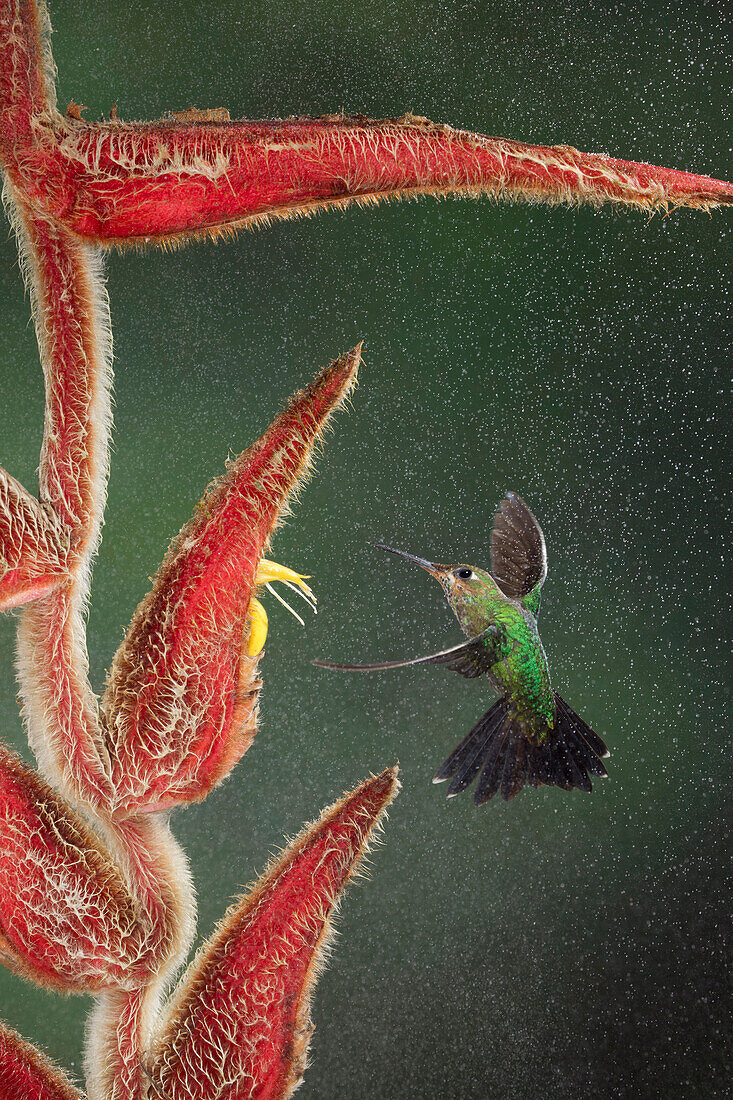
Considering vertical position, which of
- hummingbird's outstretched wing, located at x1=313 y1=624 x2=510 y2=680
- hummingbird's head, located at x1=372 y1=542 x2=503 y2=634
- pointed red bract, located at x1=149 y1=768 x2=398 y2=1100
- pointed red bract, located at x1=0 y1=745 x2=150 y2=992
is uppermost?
hummingbird's head, located at x1=372 y1=542 x2=503 y2=634

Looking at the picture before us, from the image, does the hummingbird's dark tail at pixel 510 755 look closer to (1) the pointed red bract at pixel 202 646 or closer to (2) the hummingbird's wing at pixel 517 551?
(2) the hummingbird's wing at pixel 517 551

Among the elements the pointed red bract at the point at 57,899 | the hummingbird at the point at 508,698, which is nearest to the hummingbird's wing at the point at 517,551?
the hummingbird at the point at 508,698

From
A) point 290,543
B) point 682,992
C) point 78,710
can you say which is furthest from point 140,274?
point 682,992

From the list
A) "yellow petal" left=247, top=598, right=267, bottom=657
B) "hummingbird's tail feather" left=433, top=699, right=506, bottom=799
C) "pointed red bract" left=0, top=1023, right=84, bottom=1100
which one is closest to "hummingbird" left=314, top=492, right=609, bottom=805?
"hummingbird's tail feather" left=433, top=699, right=506, bottom=799

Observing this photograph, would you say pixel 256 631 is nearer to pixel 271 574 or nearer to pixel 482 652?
pixel 271 574

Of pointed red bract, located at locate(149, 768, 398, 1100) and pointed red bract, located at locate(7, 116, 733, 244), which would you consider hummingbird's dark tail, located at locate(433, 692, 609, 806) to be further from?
pointed red bract, located at locate(7, 116, 733, 244)

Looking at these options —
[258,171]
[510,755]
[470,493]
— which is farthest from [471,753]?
[258,171]

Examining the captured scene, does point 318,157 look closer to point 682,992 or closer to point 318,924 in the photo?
point 318,924
